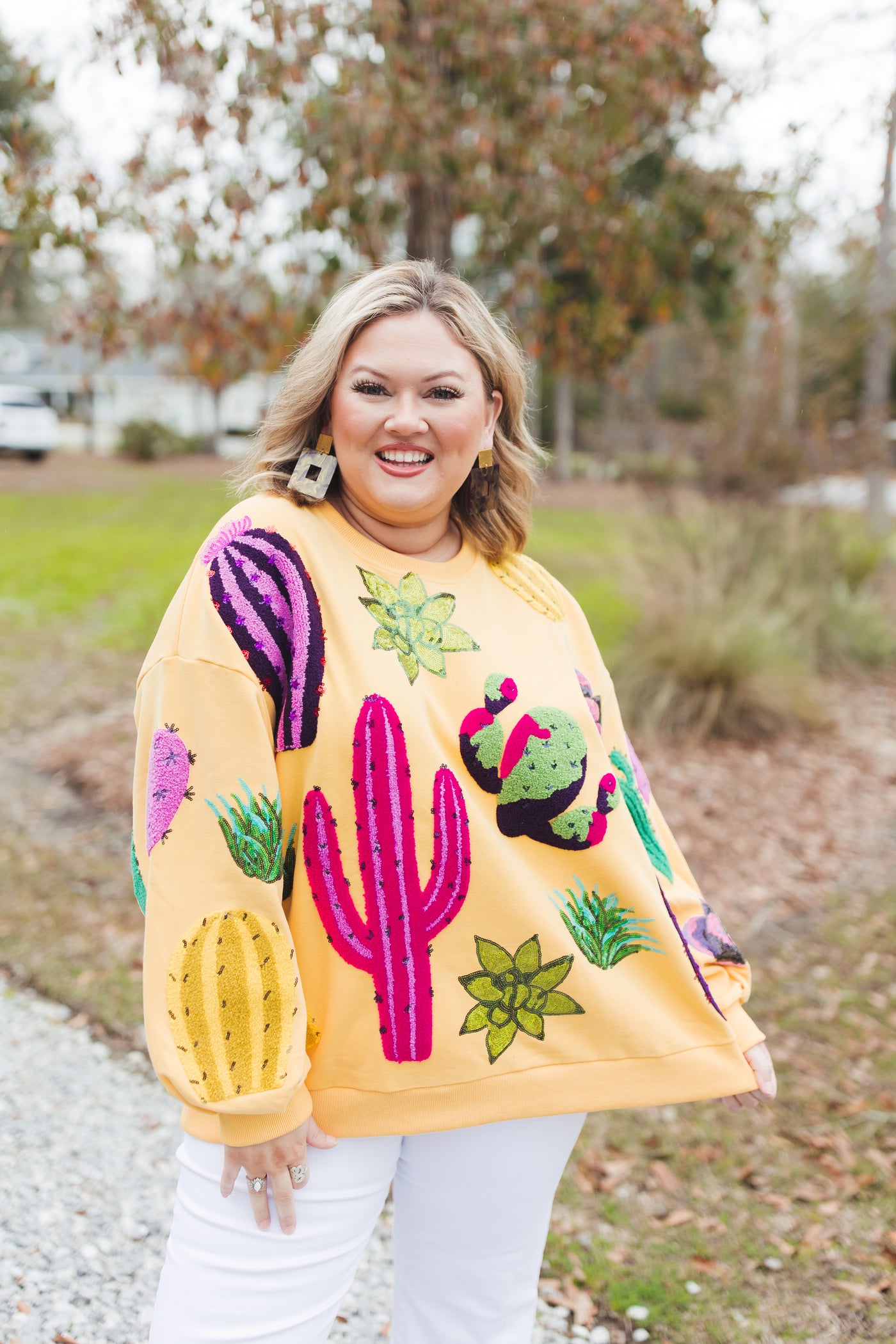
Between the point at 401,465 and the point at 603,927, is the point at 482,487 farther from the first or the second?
the point at 603,927

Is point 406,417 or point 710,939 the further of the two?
point 710,939

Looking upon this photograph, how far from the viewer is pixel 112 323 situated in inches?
160

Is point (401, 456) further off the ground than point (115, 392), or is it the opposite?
point (115, 392)

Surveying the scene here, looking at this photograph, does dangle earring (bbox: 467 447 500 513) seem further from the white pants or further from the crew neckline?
the white pants

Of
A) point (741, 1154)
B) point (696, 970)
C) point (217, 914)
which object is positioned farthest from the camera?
point (741, 1154)

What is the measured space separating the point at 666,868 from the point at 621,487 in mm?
6338

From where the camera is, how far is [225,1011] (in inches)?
47.5

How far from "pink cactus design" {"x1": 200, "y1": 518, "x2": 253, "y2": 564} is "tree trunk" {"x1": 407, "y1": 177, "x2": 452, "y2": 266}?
10.1ft

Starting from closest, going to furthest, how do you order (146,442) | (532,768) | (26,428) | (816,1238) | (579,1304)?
(532,768) → (579,1304) → (816,1238) → (26,428) → (146,442)

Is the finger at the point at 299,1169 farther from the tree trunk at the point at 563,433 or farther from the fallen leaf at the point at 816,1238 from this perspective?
the tree trunk at the point at 563,433

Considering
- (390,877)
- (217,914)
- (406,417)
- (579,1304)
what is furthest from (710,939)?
(579,1304)

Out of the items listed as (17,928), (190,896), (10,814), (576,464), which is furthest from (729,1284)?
(576,464)

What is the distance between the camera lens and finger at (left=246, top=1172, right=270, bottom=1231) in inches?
49.2

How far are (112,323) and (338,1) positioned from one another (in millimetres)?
1484
